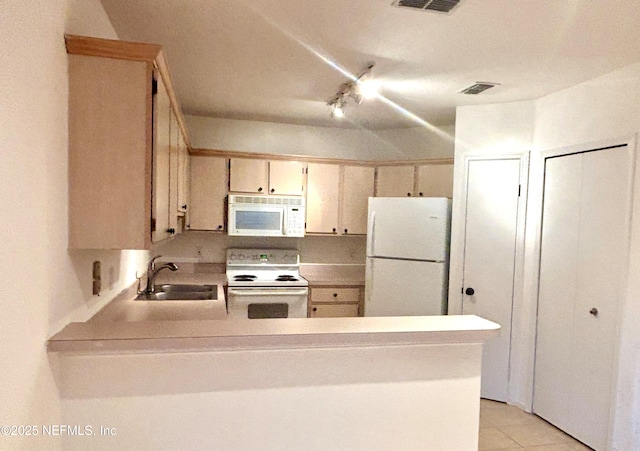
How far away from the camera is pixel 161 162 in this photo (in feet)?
5.82

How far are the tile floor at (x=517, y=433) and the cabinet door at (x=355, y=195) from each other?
6.97 feet

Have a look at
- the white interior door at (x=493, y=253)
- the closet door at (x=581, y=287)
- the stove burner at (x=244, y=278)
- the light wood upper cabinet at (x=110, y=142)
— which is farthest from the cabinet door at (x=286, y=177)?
the light wood upper cabinet at (x=110, y=142)

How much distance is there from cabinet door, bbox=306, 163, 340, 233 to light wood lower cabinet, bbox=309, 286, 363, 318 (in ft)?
2.19

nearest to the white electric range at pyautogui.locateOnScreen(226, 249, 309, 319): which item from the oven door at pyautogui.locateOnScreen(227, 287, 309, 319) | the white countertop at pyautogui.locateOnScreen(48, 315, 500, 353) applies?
the oven door at pyautogui.locateOnScreen(227, 287, 309, 319)

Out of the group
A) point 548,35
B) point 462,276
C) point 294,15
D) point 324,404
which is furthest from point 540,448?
point 294,15

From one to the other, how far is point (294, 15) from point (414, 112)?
6.85 ft

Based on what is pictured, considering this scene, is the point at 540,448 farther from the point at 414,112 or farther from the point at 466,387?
the point at 414,112

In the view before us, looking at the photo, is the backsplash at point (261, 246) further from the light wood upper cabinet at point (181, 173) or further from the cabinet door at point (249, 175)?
the light wood upper cabinet at point (181, 173)

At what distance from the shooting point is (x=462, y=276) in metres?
3.49

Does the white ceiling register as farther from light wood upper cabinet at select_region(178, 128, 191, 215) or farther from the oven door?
the oven door

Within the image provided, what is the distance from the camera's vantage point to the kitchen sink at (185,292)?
3.21 m

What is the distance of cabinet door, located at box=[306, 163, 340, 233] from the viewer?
4242 mm

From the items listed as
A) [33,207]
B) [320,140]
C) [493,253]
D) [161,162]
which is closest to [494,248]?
[493,253]

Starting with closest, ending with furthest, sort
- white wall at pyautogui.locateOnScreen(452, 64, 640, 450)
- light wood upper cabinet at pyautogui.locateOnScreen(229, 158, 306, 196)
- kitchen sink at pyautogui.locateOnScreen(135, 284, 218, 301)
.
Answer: white wall at pyautogui.locateOnScreen(452, 64, 640, 450) < kitchen sink at pyautogui.locateOnScreen(135, 284, 218, 301) < light wood upper cabinet at pyautogui.locateOnScreen(229, 158, 306, 196)
